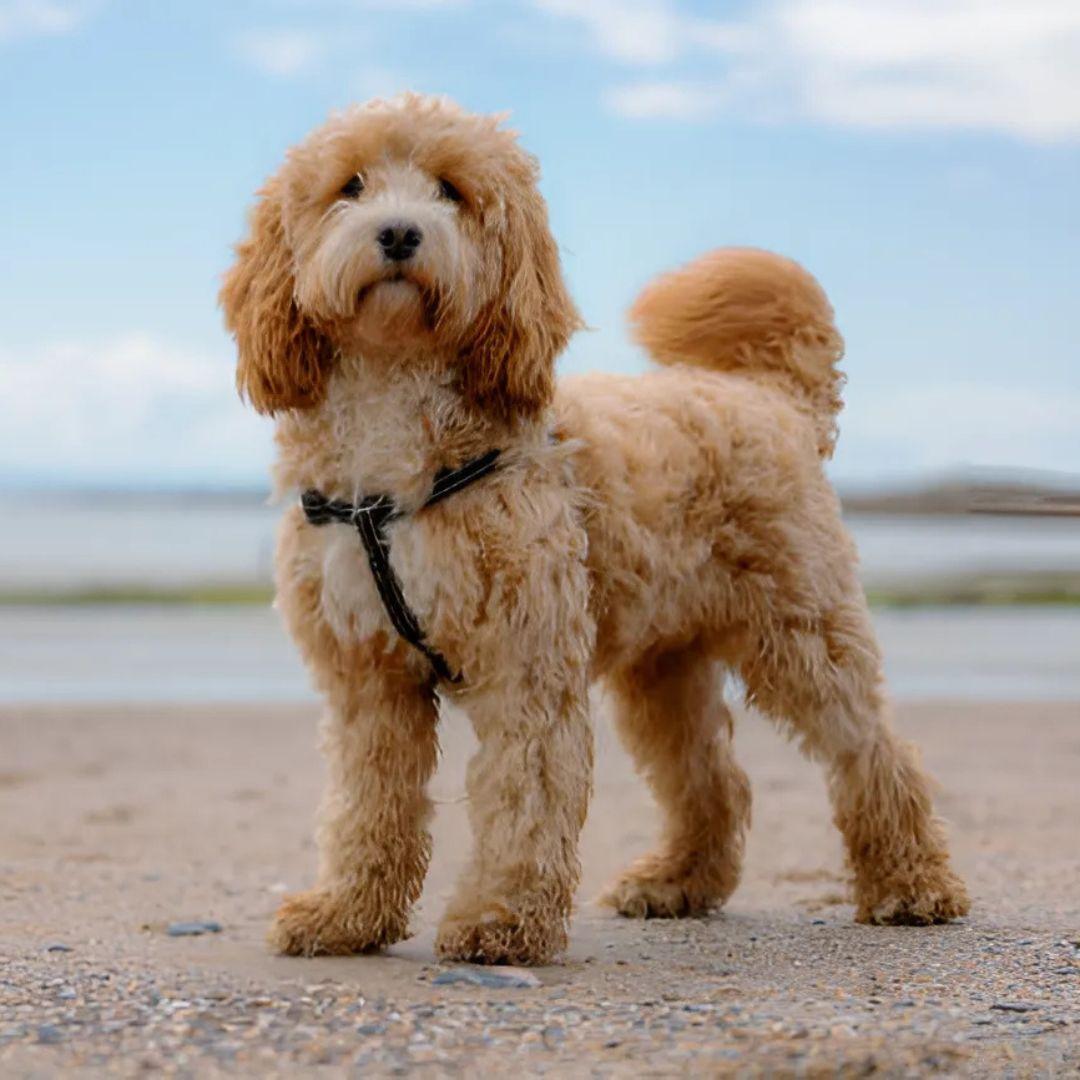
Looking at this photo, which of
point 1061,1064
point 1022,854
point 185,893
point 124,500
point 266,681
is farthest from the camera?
point 124,500

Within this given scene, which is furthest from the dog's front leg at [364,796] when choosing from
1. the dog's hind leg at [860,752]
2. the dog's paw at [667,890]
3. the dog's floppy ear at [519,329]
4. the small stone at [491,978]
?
the dog's hind leg at [860,752]

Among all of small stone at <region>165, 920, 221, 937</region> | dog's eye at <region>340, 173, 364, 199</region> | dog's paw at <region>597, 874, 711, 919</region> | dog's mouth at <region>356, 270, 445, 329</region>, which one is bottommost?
small stone at <region>165, 920, 221, 937</region>

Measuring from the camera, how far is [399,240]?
14.4ft

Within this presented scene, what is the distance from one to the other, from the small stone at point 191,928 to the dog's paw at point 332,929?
624 mm

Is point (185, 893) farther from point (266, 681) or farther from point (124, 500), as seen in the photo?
point (124, 500)

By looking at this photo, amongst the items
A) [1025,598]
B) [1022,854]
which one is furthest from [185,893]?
[1025,598]

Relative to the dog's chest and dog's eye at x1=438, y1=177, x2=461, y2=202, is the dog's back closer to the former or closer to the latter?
the dog's chest

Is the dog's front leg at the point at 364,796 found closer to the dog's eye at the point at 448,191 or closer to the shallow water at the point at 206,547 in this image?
the dog's eye at the point at 448,191

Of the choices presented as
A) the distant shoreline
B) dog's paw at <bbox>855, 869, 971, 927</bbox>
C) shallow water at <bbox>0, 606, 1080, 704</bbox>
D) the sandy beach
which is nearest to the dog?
the sandy beach

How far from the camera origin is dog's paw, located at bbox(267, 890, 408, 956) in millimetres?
5172

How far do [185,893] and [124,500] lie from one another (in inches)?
1082

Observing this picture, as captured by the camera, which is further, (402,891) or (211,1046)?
(402,891)

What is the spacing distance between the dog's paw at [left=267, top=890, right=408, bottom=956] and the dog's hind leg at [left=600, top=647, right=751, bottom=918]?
3.81 feet

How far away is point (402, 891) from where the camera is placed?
17.1 feet
